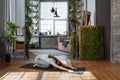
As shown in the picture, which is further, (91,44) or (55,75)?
(91,44)

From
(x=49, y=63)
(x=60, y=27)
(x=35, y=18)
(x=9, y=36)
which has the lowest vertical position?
(x=49, y=63)

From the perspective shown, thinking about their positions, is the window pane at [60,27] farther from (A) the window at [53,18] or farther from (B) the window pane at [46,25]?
(B) the window pane at [46,25]

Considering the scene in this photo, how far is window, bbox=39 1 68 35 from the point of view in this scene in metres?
20.2

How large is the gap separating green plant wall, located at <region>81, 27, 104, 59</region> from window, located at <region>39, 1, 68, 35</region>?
33.5 ft

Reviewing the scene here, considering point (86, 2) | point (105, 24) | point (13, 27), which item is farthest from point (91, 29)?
point (86, 2)

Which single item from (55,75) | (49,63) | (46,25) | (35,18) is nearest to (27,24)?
(49,63)

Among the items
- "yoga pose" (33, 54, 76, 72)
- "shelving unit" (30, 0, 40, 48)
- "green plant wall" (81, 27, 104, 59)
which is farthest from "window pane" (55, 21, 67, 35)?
"yoga pose" (33, 54, 76, 72)

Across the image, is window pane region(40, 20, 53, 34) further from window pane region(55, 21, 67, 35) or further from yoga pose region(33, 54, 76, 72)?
yoga pose region(33, 54, 76, 72)

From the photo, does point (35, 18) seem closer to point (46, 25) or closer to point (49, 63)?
point (46, 25)

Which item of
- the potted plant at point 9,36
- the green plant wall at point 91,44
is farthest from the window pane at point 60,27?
the potted plant at point 9,36

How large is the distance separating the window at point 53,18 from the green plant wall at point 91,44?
10202 millimetres

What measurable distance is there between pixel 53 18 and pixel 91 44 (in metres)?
10.7

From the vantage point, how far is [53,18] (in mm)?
20344

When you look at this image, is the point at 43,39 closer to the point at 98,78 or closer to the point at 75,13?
the point at 75,13
